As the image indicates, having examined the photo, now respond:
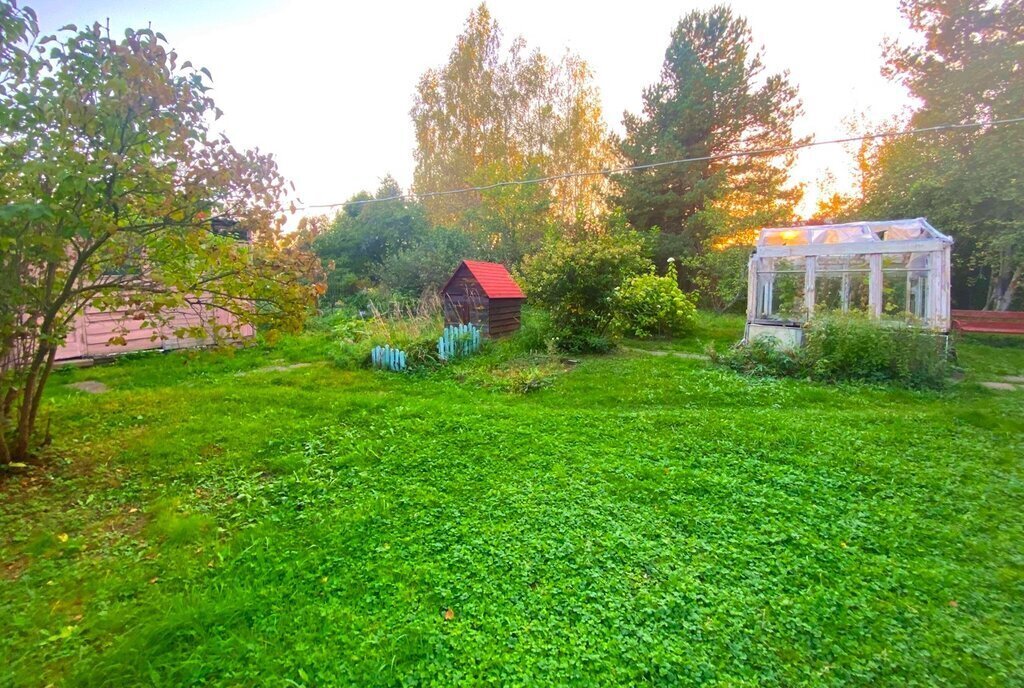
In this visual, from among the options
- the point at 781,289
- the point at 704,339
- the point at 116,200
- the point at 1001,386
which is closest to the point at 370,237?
the point at 704,339

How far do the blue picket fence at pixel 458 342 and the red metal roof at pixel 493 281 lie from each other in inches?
36.3

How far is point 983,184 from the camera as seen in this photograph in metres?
11.3

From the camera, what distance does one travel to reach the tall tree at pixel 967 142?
37.0 feet

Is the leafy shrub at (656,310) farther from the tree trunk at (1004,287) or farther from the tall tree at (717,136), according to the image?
the tree trunk at (1004,287)

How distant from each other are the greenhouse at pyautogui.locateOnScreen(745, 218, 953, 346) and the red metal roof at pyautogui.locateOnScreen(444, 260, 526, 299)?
4666 millimetres

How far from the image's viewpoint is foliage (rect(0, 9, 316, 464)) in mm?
2639

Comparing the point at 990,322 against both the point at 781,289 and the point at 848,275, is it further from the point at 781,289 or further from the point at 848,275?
the point at 781,289

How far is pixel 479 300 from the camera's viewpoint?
9125 mm

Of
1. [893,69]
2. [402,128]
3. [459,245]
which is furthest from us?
[402,128]

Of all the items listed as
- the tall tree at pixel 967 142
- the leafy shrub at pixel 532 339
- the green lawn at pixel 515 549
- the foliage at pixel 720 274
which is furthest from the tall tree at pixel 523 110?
the green lawn at pixel 515 549

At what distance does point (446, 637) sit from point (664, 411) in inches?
148

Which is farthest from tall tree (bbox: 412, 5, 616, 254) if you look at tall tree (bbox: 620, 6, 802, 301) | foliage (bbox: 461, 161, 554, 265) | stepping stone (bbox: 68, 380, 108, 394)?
stepping stone (bbox: 68, 380, 108, 394)

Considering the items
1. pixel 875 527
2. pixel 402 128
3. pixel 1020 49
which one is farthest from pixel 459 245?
pixel 1020 49

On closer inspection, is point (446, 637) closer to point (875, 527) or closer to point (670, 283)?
point (875, 527)
